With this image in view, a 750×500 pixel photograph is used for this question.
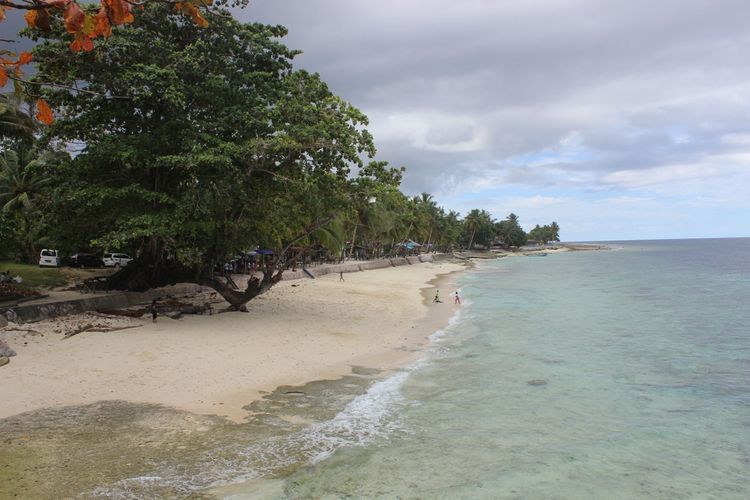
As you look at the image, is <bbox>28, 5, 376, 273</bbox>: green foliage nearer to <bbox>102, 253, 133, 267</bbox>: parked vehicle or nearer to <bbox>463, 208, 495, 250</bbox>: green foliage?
<bbox>102, 253, 133, 267</bbox>: parked vehicle

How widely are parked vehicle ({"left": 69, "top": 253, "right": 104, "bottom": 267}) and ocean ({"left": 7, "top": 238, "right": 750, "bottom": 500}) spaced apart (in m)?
24.1

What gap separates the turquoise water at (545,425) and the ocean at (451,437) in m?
0.04

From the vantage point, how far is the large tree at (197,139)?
16141 millimetres

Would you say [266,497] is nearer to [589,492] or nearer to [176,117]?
[589,492]

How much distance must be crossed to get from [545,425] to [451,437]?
75.6 inches

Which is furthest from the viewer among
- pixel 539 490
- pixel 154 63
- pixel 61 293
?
pixel 61 293

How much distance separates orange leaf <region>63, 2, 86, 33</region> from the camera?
261 cm

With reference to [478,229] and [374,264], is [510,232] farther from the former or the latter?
[374,264]

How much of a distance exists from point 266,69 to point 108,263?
19120 mm

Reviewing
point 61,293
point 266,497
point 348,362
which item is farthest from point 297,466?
point 61,293

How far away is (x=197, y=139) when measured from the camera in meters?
16.6

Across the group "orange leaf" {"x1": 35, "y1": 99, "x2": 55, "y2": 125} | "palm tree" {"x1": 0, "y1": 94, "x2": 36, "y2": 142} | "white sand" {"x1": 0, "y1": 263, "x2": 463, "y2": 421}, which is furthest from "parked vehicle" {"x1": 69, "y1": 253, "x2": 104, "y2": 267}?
"orange leaf" {"x1": 35, "y1": 99, "x2": 55, "y2": 125}

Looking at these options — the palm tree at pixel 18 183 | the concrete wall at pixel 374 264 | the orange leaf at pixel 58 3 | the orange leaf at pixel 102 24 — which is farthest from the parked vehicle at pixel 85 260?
the orange leaf at pixel 58 3

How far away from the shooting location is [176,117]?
57.4 feet
